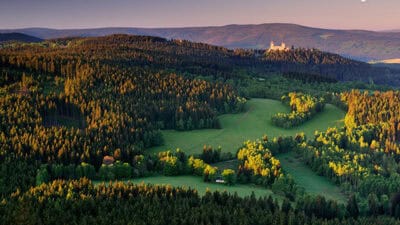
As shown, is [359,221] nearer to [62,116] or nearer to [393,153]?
[393,153]

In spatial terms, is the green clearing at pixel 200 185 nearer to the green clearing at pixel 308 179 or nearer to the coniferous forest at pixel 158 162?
the coniferous forest at pixel 158 162

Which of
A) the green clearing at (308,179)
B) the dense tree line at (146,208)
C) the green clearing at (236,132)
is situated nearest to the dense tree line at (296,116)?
the green clearing at (236,132)

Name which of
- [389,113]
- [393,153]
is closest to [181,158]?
[393,153]

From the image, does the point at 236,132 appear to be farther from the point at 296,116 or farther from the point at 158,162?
the point at 158,162

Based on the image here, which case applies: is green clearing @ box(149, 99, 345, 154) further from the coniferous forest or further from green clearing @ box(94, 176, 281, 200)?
green clearing @ box(94, 176, 281, 200)

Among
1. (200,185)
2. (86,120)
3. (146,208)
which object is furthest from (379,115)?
(146,208)

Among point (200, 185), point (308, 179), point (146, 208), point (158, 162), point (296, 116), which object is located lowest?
point (308, 179)
